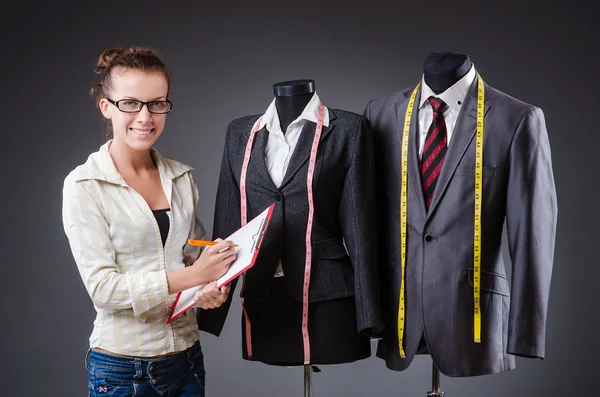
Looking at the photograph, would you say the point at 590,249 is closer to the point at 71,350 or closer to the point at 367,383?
the point at 367,383

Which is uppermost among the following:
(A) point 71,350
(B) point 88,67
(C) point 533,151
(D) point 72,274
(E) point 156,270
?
(B) point 88,67

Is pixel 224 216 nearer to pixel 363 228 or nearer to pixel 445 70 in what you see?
pixel 363 228

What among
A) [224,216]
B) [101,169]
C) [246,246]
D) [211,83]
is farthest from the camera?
[211,83]

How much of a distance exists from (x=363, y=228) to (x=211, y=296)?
52cm

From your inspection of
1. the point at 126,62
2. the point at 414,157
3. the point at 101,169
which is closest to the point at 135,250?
the point at 101,169

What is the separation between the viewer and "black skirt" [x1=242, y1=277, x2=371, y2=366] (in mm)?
2729

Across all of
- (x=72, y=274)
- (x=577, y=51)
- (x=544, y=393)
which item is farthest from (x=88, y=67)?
(x=544, y=393)

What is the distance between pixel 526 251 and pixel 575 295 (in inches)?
77.9

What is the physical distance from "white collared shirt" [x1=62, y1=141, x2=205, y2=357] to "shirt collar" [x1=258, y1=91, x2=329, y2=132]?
38 cm

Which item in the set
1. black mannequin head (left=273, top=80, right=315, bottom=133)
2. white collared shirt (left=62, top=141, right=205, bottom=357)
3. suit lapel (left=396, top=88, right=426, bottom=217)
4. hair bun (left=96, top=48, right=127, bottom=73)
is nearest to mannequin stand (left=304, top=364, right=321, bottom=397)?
white collared shirt (left=62, top=141, right=205, bottom=357)

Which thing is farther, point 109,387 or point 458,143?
point 458,143

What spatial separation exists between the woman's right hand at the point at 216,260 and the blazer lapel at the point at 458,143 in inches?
25.1

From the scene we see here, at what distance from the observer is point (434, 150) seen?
2.73m

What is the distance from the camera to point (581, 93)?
4.44m
